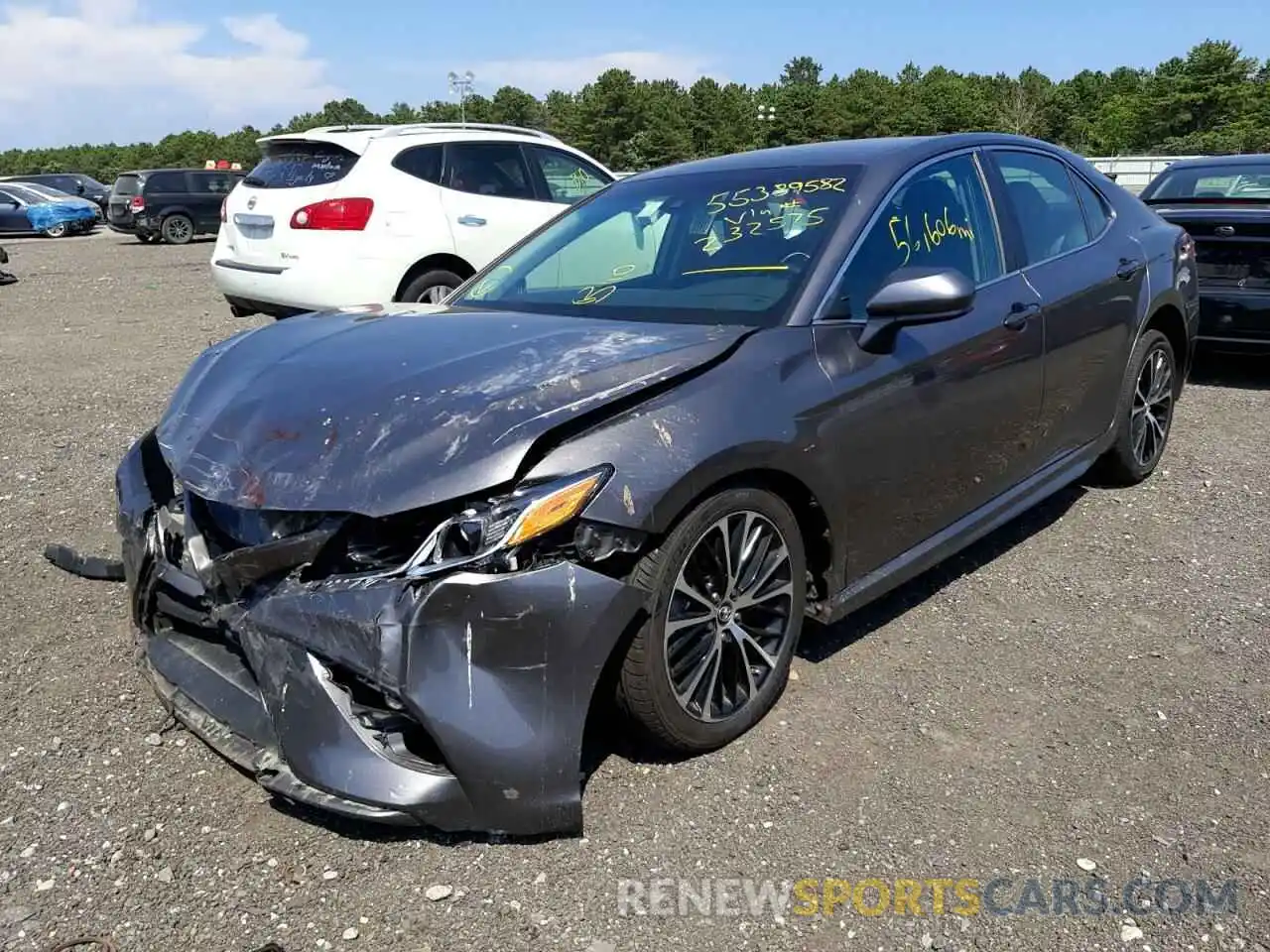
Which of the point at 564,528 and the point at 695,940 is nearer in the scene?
the point at 695,940

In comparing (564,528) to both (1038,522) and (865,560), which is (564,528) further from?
(1038,522)

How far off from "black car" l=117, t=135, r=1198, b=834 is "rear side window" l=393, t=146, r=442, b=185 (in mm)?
4040

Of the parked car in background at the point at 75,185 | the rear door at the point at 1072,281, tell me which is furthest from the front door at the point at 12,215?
the rear door at the point at 1072,281

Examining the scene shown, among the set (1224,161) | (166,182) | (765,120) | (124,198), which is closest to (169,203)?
(166,182)

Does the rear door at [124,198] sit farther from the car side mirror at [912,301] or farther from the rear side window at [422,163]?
the car side mirror at [912,301]

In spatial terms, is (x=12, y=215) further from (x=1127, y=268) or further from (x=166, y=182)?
(x=1127, y=268)

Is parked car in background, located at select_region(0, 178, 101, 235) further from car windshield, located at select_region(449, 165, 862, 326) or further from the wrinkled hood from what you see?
the wrinkled hood

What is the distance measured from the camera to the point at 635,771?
9.50 feet

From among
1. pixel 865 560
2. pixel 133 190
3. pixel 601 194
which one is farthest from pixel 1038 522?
pixel 133 190

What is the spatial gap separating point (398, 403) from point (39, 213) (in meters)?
30.8

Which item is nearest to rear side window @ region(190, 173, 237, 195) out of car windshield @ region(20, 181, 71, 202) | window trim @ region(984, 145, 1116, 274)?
car windshield @ region(20, 181, 71, 202)

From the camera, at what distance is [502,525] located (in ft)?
7.91

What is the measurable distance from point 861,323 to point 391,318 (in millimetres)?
1528

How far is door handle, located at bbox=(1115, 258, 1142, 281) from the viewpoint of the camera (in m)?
4.55
